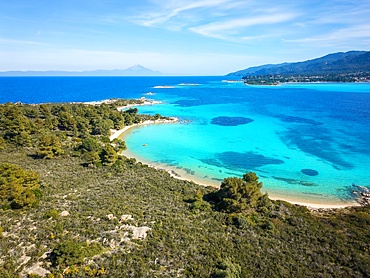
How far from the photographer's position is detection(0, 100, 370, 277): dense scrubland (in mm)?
16297

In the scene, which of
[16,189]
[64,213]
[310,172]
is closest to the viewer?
[64,213]

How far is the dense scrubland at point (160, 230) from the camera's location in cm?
1630

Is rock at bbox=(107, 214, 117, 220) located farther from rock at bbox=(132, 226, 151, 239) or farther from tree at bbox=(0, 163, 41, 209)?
tree at bbox=(0, 163, 41, 209)

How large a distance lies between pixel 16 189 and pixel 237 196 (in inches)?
811

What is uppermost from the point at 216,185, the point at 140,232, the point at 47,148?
the point at 47,148

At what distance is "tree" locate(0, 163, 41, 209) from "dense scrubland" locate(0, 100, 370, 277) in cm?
9

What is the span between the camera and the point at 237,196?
25141 mm

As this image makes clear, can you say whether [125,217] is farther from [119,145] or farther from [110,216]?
[119,145]

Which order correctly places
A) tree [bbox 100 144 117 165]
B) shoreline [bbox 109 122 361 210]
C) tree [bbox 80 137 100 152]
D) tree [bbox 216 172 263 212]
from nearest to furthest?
1. tree [bbox 216 172 263 212]
2. shoreline [bbox 109 122 361 210]
3. tree [bbox 100 144 117 165]
4. tree [bbox 80 137 100 152]

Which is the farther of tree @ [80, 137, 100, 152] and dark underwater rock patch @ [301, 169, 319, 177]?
tree @ [80, 137, 100, 152]

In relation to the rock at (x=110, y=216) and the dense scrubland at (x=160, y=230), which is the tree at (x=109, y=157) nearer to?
the dense scrubland at (x=160, y=230)

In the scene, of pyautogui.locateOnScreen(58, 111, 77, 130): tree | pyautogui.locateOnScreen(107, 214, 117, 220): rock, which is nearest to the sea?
pyautogui.locateOnScreen(58, 111, 77, 130): tree

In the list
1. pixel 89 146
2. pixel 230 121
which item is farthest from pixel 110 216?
pixel 230 121

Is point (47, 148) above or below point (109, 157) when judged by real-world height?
above
